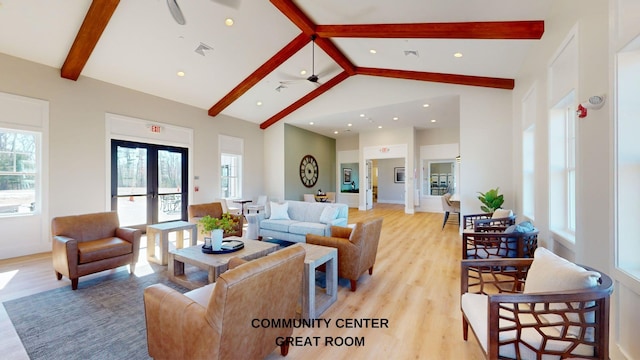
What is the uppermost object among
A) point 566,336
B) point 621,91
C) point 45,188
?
point 621,91

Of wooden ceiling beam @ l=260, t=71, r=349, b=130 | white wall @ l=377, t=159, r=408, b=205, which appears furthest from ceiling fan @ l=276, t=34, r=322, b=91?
white wall @ l=377, t=159, r=408, b=205

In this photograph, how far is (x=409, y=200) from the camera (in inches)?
364

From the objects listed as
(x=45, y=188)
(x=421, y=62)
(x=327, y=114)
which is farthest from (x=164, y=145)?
(x=421, y=62)

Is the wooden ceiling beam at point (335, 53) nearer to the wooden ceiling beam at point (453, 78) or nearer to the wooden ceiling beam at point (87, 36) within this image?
the wooden ceiling beam at point (453, 78)

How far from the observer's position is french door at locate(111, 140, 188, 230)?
5.46m

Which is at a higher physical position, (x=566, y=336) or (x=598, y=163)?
(x=598, y=163)

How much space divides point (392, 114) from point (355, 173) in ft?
16.4

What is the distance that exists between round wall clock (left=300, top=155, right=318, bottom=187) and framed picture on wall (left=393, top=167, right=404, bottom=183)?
15.3 feet

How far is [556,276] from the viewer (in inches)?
58.1

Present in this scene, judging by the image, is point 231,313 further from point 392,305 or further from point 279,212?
point 279,212

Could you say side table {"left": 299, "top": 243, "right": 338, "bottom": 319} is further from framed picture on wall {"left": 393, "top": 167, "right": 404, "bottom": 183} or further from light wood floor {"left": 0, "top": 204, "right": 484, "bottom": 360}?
framed picture on wall {"left": 393, "top": 167, "right": 404, "bottom": 183}

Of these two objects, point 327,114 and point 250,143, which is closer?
point 327,114

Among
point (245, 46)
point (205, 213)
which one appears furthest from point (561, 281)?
point (245, 46)

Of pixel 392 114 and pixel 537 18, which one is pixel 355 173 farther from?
pixel 537 18
